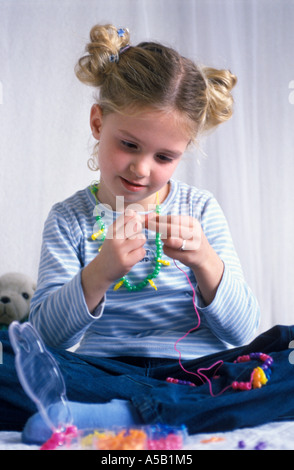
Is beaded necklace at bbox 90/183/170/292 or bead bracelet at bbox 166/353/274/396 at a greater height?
beaded necklace at bbox 90/183/170/292

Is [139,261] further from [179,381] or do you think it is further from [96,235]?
[179,381]

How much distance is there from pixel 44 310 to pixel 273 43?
1295 millimetres

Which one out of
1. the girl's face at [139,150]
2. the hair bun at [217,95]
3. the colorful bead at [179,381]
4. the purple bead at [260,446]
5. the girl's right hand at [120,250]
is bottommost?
the purple bead at [260,446]

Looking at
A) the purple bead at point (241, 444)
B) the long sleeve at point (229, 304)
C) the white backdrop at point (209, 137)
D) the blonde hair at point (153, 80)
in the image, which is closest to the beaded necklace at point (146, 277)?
the long sleeve at point (229, 304)

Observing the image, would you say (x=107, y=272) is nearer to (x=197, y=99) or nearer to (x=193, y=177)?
(x=197, y=99)

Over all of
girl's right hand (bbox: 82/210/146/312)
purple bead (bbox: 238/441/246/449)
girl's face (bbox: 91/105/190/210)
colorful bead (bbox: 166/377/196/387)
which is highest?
girl's face (bbox: 91/105/190/210)

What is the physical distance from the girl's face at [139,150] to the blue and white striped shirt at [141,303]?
15cm

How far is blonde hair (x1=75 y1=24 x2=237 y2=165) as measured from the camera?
1.06 m

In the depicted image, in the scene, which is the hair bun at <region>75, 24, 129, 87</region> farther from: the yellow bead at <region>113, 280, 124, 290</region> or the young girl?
the yellow bead at <region>113, 280, 124, 290</region>

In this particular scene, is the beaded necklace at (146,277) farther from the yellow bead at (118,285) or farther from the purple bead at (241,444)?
the purple bead at (241,444)

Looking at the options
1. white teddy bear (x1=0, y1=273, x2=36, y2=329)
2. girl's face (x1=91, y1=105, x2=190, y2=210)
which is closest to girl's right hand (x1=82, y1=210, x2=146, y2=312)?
girl's face (x1=91, y1=105, x2=190, y2=210)

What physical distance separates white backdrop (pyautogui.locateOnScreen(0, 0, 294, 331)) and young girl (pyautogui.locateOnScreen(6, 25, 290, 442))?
21.3 inches

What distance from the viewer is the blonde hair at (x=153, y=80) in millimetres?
1056

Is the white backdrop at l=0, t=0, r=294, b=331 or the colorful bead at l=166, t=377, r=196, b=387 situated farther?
the white backdrop at l=0, t=0, r=294, b=331
